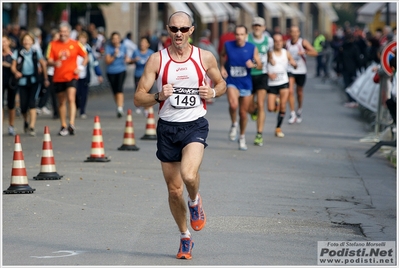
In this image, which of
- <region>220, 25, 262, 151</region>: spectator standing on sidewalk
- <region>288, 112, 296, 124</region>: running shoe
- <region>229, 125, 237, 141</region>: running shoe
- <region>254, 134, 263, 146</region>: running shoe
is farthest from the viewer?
<region>288, 112, 296, 124</region>: running shoe

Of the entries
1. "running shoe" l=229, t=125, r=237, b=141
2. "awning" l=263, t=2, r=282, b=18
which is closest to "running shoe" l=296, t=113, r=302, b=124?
"running shoe" l=229, t=125, r=237, b=141

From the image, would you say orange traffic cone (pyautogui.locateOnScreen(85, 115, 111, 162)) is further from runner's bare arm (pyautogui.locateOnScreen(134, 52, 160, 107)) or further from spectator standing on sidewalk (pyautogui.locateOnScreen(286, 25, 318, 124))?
runner's bare arm (pyautogui.locateOnScreen(134, 52, 160, 107))

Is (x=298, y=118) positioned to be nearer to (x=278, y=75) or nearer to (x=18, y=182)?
(x=278, y=75)

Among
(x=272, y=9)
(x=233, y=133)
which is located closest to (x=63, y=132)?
(x=233, y=133)

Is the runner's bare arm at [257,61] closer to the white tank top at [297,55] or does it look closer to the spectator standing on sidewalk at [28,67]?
the spectator standing on sidewalk at [28,67]

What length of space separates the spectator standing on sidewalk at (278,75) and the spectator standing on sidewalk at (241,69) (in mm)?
1812

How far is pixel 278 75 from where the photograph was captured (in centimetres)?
1712

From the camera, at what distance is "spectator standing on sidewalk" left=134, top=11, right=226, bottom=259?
740 cm

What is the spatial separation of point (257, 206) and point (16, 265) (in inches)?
132

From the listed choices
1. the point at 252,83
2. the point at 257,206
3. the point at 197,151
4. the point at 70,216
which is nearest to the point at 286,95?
the point at 252,83

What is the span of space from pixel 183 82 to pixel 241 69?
24.9 feet

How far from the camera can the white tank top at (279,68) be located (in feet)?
55.8

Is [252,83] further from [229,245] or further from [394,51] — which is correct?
[229,245]

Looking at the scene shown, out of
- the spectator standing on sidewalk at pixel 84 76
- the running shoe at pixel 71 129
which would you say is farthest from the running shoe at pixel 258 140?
the spectator standing on sidewalk at pixel 84 76
